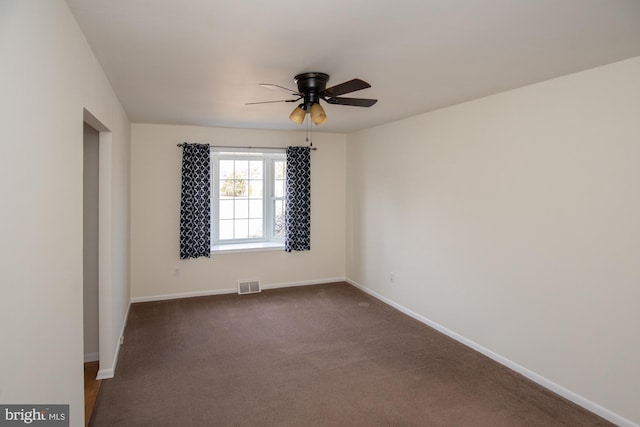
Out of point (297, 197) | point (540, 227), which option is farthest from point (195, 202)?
point (540, 227)

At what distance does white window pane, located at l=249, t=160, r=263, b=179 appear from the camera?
5801 mm

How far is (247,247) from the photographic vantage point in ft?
18.6

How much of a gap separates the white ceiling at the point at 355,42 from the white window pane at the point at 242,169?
7.54 feet

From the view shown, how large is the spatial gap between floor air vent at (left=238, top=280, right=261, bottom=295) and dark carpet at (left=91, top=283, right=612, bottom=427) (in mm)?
907

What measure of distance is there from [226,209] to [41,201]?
424cm

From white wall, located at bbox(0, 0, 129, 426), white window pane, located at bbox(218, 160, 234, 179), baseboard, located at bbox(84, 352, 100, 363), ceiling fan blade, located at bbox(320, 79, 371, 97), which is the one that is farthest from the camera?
white window pane, located at bbox(218, 160, 234, 179)

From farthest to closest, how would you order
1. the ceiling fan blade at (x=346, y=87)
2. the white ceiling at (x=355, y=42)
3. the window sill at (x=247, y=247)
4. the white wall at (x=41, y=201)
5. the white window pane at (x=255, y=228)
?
the white window pane at (x=255, y=228) < the window sill at (x=247, y=247) < the ceiling fan blade at (x=346, y=87) < the white ceiling at (x=355, y=42) < the white wall at (x=41, y=201)

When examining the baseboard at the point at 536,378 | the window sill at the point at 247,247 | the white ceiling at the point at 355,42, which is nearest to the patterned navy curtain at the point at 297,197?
the window sill at the point at 247,247

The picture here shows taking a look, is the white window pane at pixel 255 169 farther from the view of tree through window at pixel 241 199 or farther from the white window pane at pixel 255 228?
the white window pane at pixel 255 228

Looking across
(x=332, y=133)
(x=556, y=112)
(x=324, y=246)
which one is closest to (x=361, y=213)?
(x=324, y=246)

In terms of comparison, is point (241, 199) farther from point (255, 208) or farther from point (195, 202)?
point (195, 202)

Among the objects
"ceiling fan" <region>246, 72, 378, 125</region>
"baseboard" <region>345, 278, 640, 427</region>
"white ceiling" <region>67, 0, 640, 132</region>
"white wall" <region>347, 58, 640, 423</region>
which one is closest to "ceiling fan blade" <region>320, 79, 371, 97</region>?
"ceiling fan" <region>246, 72, 378, 125</region>

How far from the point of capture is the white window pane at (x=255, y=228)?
5887 mm

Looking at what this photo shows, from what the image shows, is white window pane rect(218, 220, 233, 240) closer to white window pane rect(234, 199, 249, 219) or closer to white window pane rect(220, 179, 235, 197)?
white window pane rect(234, 199, 249, 219)
